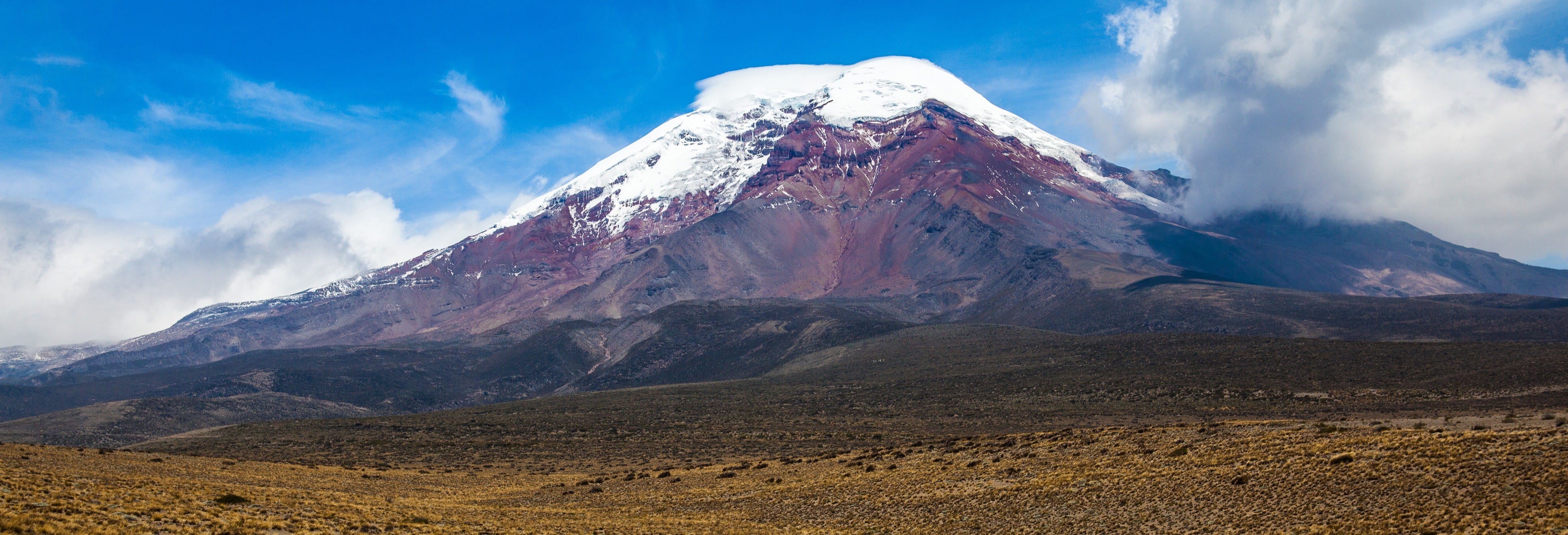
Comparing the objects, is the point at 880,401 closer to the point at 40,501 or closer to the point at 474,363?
the point at 40,501

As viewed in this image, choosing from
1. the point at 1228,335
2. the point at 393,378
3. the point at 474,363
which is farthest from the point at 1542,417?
the point at 474,363

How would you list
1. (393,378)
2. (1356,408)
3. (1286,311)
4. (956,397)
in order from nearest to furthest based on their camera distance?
(1356,408) < (956,397) < (1286,311) < (393,378)

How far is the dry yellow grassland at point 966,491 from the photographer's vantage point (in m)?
21.6

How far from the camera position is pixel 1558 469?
811 inches

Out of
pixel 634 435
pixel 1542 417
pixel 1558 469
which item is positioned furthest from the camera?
pixel 634 435

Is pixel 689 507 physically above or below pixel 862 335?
below

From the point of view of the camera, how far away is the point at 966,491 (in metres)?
32.8

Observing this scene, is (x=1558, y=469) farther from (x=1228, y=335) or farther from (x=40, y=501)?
(x=1228, y=335)

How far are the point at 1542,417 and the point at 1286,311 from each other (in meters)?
129

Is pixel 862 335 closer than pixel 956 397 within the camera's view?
No

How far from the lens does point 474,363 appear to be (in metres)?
197

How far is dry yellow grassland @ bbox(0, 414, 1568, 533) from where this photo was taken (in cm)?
2156

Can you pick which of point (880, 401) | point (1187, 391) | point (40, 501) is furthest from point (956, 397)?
point (40, 501)

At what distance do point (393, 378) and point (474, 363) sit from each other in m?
25.1
